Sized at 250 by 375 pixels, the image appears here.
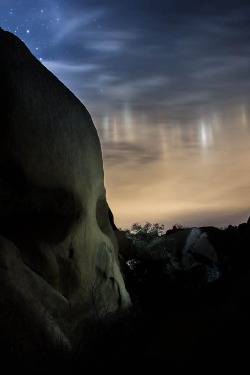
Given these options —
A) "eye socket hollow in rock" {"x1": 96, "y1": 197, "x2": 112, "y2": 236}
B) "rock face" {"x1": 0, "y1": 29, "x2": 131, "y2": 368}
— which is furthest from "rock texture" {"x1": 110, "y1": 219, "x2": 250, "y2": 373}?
"eye socket hollow in rock" {"x1": 96, "y1": 197, "x2": 112, "y2": 236}

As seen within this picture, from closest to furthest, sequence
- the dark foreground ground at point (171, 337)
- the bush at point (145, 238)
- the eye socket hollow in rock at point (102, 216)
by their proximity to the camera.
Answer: the dark foreground ground at point (171, 337), the eye socket hollow in rock at point (102, 216), the bush at point (145, 238)

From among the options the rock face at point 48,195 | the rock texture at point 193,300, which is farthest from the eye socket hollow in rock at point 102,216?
the rock texture at point 193,300

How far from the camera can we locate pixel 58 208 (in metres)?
12.1

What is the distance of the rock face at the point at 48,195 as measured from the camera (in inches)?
419

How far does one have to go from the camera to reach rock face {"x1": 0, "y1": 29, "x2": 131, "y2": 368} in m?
10.6

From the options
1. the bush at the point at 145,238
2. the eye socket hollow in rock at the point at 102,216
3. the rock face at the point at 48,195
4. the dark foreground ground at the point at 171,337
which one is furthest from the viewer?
the bush at the point at 145,238

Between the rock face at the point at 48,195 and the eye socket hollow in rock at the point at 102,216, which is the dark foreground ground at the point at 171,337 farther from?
the eye socket hollow in rock at the point at 102,216

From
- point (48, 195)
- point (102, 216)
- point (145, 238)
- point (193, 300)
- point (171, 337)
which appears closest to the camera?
point (171, 337)

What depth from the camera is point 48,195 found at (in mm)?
11805

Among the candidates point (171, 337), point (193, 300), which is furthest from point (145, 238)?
point (171, 337)

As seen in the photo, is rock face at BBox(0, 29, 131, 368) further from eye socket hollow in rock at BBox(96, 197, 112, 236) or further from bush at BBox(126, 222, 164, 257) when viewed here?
bush at BBox(126, 222, 164, 257)

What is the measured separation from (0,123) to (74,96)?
3.16 m

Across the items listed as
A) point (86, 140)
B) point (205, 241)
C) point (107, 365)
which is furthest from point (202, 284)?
point (107, 365)

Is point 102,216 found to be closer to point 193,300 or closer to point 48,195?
point 48,195
